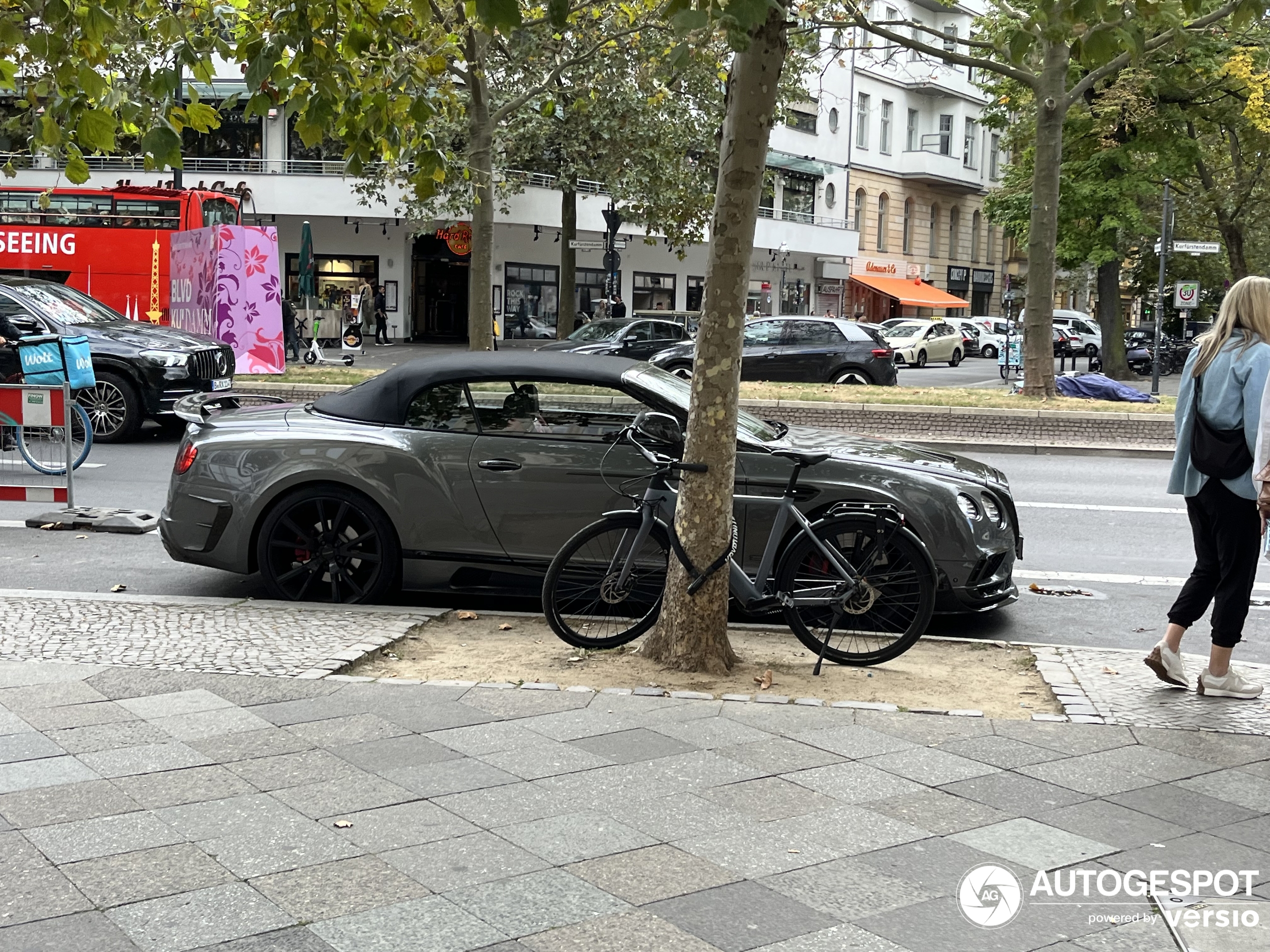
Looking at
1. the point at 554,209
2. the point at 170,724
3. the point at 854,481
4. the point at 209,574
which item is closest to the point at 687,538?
the point at 854,481

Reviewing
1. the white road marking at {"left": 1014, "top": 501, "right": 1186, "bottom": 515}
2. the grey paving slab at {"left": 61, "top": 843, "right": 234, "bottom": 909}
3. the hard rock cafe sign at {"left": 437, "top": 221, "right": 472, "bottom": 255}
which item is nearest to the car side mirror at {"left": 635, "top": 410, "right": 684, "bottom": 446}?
the grey paving slab at {"left": 61, "top": 843, "right": 234, "bottom": 909}

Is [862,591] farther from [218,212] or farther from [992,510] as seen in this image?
[218,212]

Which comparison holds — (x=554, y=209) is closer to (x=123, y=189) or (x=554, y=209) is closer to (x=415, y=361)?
(x=123, y=189)

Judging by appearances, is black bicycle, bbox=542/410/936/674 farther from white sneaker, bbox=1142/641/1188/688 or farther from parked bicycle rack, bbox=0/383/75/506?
parked bicycle rack, bbox=0/383/75/506

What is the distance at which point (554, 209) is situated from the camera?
46.7 m

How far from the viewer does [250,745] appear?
4723mm

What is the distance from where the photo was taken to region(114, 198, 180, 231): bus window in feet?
90.5

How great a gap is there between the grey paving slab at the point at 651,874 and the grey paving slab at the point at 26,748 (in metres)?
2.00

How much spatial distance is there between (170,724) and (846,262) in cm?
5876

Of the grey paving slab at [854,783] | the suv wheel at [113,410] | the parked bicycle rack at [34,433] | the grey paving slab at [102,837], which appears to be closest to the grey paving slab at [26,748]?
the grey paving slab at [102,837]

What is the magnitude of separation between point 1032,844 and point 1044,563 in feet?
18.7

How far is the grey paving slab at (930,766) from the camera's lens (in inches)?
179

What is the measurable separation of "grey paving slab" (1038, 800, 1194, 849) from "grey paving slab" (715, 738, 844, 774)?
0.79 m

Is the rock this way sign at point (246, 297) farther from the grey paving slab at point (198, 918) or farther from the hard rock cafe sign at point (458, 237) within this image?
the hard rock cafe sign at point (458, 237)
